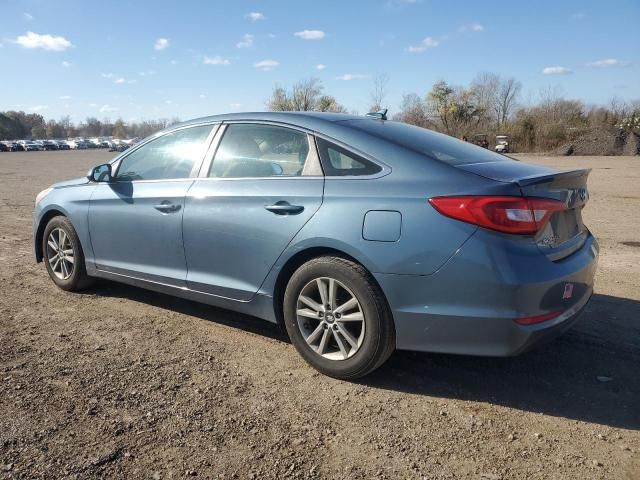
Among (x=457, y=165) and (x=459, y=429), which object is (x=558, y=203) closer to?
(x=457, y=165)

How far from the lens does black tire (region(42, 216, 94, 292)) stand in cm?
501

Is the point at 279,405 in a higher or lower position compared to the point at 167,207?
lower

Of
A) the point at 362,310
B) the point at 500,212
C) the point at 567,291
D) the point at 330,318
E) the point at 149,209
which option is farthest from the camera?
the point at 149,209

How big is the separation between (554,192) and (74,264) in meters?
4.09

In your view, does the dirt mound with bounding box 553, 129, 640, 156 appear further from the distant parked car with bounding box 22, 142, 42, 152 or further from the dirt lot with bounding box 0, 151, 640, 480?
the distant parked car with bounding box 22, 142, 42, 152

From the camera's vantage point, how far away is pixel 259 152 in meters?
3.89

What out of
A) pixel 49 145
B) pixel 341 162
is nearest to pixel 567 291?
pixel 341 162

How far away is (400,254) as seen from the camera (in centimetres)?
303

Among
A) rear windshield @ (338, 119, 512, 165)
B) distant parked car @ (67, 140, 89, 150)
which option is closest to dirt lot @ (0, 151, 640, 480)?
rear windshield @ (338, 119, 512, 165)

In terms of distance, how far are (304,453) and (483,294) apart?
1.21 meters

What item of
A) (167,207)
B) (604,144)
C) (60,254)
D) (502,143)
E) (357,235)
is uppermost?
(167,207)

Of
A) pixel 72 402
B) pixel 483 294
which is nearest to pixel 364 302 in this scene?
pixel 483 294

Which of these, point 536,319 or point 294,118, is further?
point 294,118

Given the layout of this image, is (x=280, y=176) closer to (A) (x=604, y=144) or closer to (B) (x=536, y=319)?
(B) (x=536, y=319)
